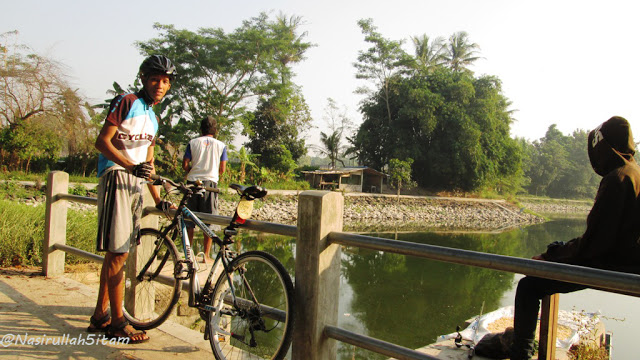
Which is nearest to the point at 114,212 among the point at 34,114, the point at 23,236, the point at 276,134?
the point at 23,236

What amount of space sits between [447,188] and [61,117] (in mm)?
28944

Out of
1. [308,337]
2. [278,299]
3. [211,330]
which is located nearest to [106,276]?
[211,330]

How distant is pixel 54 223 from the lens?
395 cm

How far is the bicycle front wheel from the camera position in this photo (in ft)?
6.49

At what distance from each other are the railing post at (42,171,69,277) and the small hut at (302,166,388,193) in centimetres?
2651

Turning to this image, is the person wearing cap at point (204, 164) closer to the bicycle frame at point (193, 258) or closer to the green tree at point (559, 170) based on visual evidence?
the bicycle frame at point (193, 258)

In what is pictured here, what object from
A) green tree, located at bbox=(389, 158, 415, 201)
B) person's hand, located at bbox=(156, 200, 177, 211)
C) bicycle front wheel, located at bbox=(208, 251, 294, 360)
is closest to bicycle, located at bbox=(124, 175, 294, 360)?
bicycle front wheel, located at bbox=(208, 251, 294, 360)

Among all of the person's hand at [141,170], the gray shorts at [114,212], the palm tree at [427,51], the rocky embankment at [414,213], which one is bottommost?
the rocky embankment at [414,213]

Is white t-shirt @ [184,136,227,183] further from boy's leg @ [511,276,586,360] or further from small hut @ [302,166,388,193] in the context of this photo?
small hut @ [302,166,388,193]

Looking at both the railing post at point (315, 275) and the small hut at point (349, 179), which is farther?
the small hut at point (349, 179)

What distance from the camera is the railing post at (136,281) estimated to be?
271 centimetres

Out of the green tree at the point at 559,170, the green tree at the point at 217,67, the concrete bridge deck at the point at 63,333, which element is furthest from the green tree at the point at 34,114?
the green tree at the point at 559,170

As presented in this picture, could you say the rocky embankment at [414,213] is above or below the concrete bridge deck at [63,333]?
below

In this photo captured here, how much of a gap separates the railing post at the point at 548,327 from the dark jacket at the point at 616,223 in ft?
0.82
